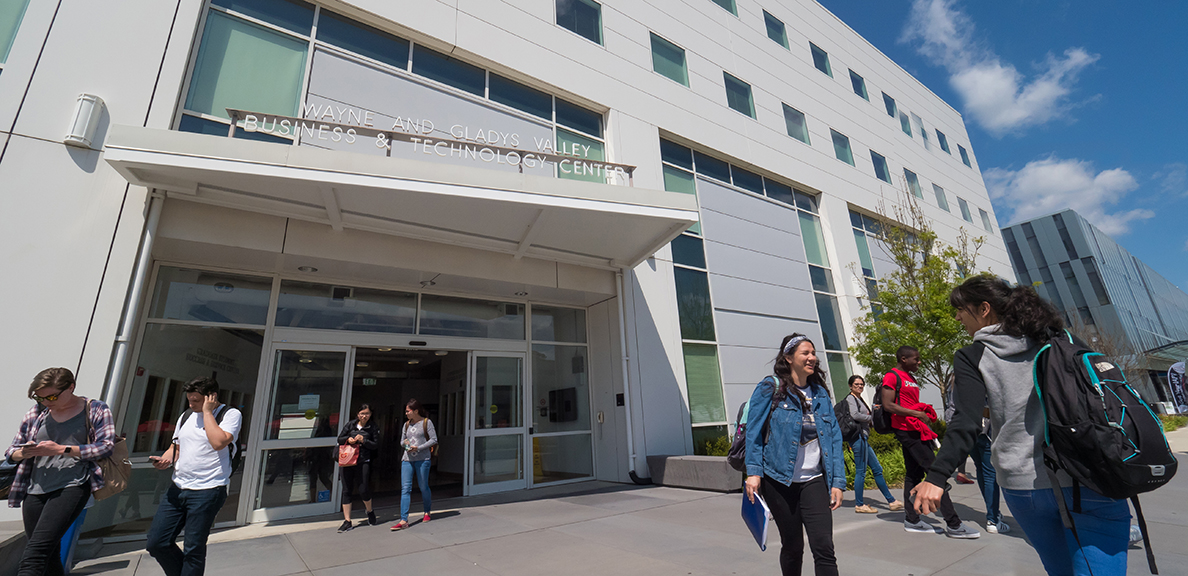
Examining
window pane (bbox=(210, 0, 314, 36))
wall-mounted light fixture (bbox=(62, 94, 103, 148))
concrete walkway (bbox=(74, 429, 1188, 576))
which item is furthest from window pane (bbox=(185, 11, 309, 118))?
concrete walkway (bbox=(74, 429, 1188, 576))

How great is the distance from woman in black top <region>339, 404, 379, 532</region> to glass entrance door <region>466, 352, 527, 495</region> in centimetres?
253

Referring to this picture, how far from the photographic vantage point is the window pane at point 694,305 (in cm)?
1123

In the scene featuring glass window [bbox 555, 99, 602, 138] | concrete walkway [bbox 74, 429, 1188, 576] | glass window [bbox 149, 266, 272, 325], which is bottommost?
concrete walkway [bbox 74, 429, 1188, 576]

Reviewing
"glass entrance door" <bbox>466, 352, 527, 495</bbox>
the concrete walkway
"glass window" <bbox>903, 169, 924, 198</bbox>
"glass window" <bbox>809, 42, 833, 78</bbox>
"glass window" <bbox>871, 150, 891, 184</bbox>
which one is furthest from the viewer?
"glass window" <bbox>903, 169, 924, 198</bbox>

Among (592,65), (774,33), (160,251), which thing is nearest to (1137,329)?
(774,33)

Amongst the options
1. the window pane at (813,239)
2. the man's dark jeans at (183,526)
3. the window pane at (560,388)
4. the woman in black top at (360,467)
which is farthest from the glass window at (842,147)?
the man's dark jeans at (183,526)

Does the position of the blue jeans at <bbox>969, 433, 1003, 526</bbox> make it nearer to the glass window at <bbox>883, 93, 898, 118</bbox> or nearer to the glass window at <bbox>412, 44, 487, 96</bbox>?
the glass window at <bbox>412, 44, 487, 96</bbox>

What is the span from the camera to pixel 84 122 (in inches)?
236

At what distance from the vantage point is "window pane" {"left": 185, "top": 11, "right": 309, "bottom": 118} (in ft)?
23.9

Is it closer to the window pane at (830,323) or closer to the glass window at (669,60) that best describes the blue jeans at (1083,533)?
the glass window at (669,60)

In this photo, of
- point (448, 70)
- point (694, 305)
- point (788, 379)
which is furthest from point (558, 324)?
point (788, 379)

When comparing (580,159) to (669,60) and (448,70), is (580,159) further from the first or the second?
(669,60)

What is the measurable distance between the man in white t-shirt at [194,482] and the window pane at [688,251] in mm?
8982

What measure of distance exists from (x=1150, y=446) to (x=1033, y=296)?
0.77 meters
